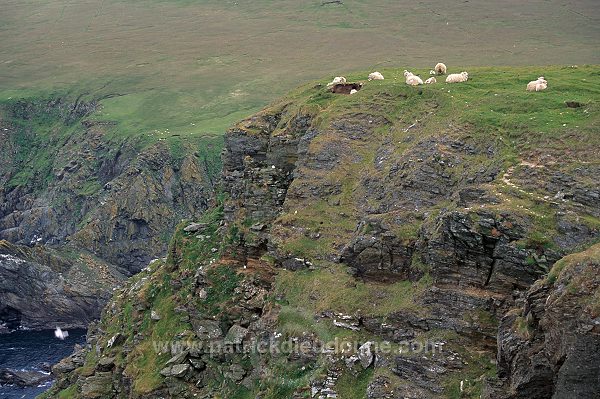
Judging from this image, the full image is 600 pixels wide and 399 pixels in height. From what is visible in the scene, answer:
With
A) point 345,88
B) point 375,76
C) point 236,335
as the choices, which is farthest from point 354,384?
point 375,76

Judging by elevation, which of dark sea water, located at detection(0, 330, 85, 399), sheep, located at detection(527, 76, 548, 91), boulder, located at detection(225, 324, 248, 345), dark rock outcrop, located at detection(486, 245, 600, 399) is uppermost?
sheep, located at detection(527, 76, 548, 91)

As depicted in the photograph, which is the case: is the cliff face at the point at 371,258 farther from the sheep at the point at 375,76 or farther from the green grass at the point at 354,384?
the sheep at the point at 375,76

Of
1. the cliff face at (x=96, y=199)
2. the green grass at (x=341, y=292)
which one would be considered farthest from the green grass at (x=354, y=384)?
the cliff face at (x=96, y=199)

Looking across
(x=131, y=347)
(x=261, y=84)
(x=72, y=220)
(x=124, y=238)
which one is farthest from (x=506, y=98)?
(x=261, y=84)

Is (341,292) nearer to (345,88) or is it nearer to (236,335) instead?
(236,335)

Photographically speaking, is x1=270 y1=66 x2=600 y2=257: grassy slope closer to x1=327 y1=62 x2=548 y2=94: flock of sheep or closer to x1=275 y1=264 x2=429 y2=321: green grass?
x1=327 y1=62 x2=548 y2=94: flock of sheep

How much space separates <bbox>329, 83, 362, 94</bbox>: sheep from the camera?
65537mm

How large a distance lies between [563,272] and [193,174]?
11778cm

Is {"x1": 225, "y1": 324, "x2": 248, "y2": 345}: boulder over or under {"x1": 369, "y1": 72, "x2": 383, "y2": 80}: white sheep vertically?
under

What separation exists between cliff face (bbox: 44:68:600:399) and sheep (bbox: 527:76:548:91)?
1763 mm

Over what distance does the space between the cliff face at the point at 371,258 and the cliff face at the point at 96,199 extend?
2559 inches

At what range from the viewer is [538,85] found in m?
55.5

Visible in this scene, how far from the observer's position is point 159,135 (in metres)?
158

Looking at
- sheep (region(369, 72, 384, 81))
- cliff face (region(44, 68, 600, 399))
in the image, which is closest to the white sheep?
sheep (region(369, 72, 384, 81))
